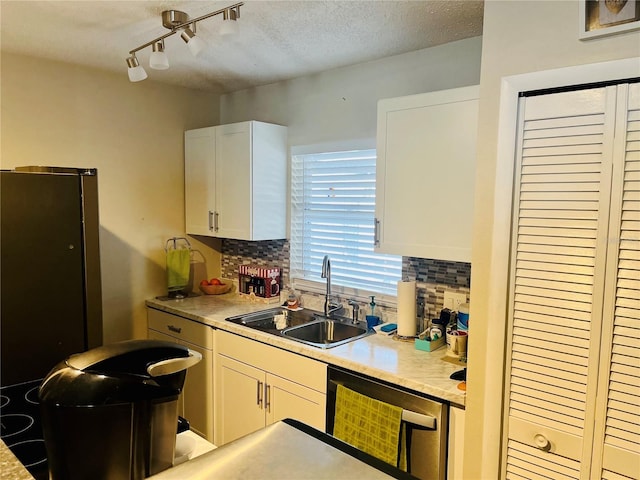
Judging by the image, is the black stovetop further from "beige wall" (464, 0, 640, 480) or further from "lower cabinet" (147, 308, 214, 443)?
"beige wall" (464, 0, 640, 480)

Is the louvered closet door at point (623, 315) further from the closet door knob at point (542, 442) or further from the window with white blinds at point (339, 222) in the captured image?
the window with white blinds at point (339, 222)

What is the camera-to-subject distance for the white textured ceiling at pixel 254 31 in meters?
1.97

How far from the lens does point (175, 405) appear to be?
105 cm

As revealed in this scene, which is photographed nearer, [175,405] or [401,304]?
[175,405]

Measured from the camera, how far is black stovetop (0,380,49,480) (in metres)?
1.46

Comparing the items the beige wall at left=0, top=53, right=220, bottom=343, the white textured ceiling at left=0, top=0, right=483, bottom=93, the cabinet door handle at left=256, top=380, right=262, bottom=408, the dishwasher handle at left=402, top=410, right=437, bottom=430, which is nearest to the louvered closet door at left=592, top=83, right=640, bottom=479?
the dishwasher handle at left=402, top=410, right=437, bottom=430

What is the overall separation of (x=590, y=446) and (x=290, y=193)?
224 centimetres

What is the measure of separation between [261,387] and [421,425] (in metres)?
0.98

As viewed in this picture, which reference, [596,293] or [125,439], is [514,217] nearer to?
[596,293]

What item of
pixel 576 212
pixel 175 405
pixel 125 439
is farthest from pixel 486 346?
pixel 125 439

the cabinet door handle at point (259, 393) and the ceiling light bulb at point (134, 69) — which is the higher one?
the ceiling light bulb at point (134, 69)

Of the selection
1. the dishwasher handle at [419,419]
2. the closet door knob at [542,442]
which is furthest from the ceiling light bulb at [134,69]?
the closet door knob at [542,442]

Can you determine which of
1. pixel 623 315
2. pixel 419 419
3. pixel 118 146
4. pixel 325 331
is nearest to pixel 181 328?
pixel 325 331

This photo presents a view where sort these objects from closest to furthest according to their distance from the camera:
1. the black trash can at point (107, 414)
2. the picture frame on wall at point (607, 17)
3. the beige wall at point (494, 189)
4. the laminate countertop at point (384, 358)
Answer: the black trash can at point (107, 414)
the picture frame on wall at point (607, 17)
the beige wall at point (494, 189)
the laminate countertop at point (384, 358)
